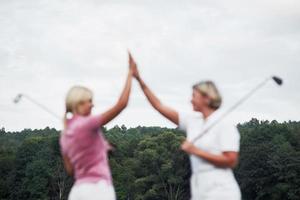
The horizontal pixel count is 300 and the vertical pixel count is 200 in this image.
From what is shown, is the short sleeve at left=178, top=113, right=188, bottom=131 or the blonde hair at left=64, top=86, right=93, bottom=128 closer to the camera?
the blonde hair at left=64, top=86, right=93, bottom=128

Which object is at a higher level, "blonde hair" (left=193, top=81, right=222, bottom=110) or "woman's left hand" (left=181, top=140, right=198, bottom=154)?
"blonde hair" (left=193, top=81, right=222, bottom=110)

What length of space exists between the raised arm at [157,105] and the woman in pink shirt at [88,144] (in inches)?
49.2

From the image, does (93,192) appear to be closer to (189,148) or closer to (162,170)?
(189,148)

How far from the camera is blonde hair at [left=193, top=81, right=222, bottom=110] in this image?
710 cm

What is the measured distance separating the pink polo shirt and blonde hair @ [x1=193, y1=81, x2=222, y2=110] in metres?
1.42

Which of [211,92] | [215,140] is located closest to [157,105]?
[211,92]

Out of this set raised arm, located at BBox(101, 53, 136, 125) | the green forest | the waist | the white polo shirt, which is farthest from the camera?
the green forest

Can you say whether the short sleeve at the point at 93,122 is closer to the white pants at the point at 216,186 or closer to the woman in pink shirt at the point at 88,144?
the woman in pink shirt at the point at 88,144

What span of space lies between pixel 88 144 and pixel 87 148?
5 cm

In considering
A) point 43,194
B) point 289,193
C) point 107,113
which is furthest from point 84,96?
point 43,194

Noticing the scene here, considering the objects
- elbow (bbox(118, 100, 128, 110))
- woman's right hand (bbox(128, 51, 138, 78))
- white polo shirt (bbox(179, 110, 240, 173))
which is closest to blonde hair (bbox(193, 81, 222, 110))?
white polo shirt (bbox(179, 110, 240, 173))

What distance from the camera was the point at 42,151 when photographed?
81.2 m

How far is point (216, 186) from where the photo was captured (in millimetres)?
6797

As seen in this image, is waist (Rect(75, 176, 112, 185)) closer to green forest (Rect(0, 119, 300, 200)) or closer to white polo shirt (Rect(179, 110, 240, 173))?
white polo shirt (Rect(179, 110, 240, 173))
